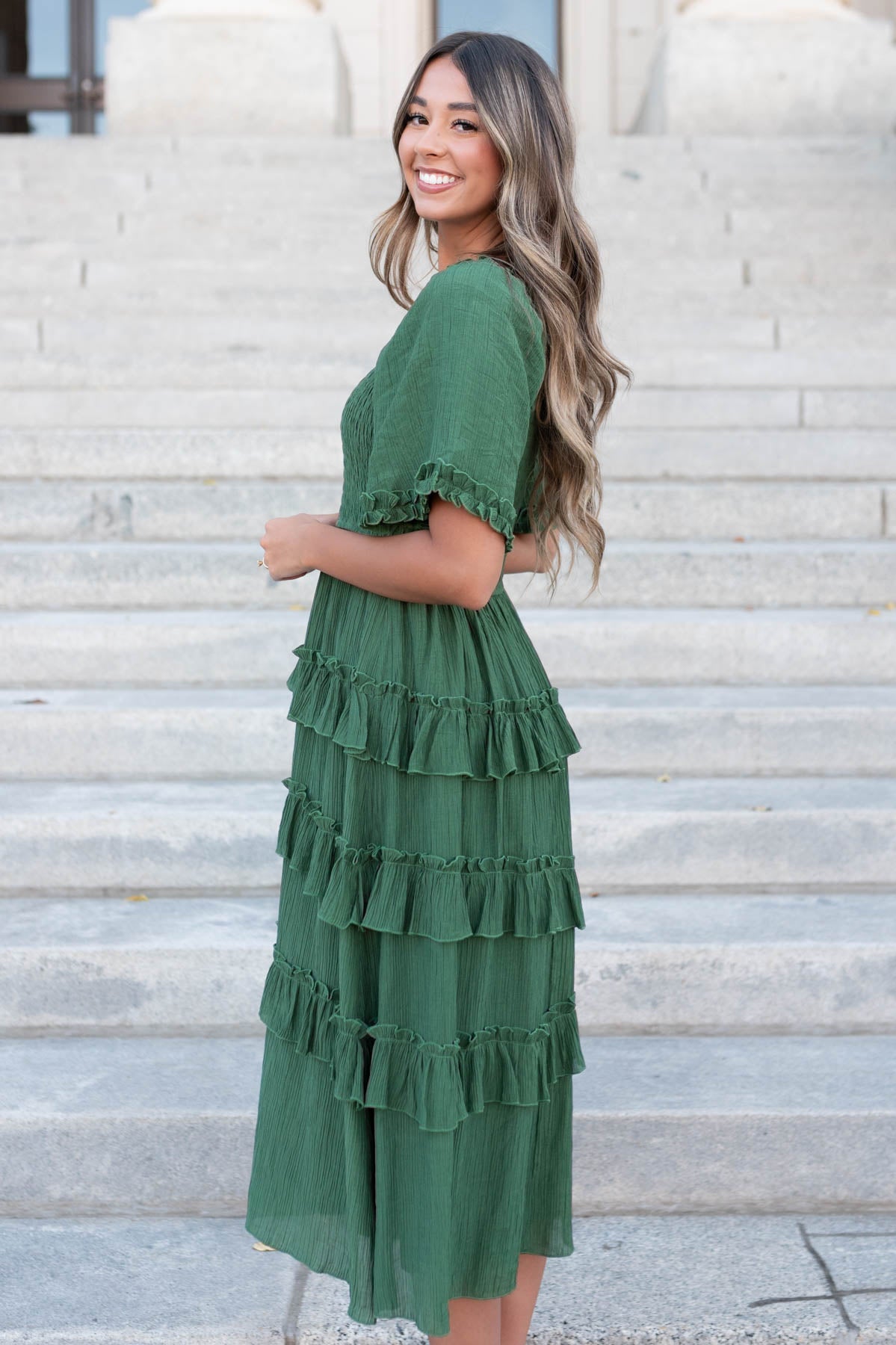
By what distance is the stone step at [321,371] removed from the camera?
5.99 m

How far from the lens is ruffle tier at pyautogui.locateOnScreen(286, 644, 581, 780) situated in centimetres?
174

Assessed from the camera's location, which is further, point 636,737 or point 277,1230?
point 636,737

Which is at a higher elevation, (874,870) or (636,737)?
(636,737)

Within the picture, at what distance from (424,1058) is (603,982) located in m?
1.47

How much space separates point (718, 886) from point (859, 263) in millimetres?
4980

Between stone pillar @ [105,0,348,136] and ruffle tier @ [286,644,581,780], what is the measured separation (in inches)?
372

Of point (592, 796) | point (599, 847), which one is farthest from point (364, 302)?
point (599, 847)

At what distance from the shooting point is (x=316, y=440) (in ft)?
17.7

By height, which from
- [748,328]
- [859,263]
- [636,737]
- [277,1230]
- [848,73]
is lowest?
[277,1230]

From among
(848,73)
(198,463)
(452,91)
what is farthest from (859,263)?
(452,91)

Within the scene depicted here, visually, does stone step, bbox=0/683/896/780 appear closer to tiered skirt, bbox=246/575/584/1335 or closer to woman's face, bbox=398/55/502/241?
tiered skirt, bbox=246/575/584/1335

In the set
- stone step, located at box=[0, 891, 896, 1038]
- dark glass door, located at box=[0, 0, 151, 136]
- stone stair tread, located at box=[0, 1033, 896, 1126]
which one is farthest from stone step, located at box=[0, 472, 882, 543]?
dark glass door, located at box=[0, 0, 151, 136]

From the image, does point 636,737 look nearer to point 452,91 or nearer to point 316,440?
point 316,440

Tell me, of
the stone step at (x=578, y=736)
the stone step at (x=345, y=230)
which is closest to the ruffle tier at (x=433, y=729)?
the stone step at (x=578, y=736)
